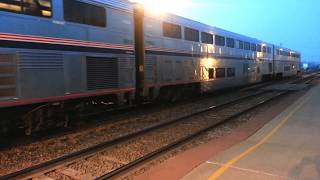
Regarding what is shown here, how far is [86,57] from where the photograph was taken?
10828 millimetres

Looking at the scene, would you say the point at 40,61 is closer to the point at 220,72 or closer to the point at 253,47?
the point at 220,72

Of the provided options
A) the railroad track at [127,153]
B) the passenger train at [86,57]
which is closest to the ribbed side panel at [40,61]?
the passenger train at [86,57]

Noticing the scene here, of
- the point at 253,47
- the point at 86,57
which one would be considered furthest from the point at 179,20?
the point at 253,47

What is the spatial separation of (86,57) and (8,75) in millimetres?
A: 2580

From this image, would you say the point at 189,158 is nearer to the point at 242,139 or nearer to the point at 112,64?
the point at 242,139

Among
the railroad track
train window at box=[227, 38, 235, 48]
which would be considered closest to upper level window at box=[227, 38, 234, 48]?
train window at box=[227, 38, 235, 48]

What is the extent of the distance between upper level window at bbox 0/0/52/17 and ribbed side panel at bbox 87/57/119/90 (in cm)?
179

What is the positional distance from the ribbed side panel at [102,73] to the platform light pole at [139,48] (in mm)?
1521

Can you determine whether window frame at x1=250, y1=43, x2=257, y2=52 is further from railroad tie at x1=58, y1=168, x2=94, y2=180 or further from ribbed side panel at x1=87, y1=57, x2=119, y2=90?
railroad tie at x1=58, y1=168, x2=94, y2=180

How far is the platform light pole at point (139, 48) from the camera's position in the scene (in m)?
13.6

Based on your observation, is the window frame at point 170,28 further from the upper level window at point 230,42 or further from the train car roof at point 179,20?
the upper level window at point 230,42

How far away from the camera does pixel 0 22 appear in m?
8.31

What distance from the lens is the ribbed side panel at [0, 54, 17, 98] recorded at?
331 inches

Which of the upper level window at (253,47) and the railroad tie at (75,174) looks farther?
the upper level window at (253,47)
